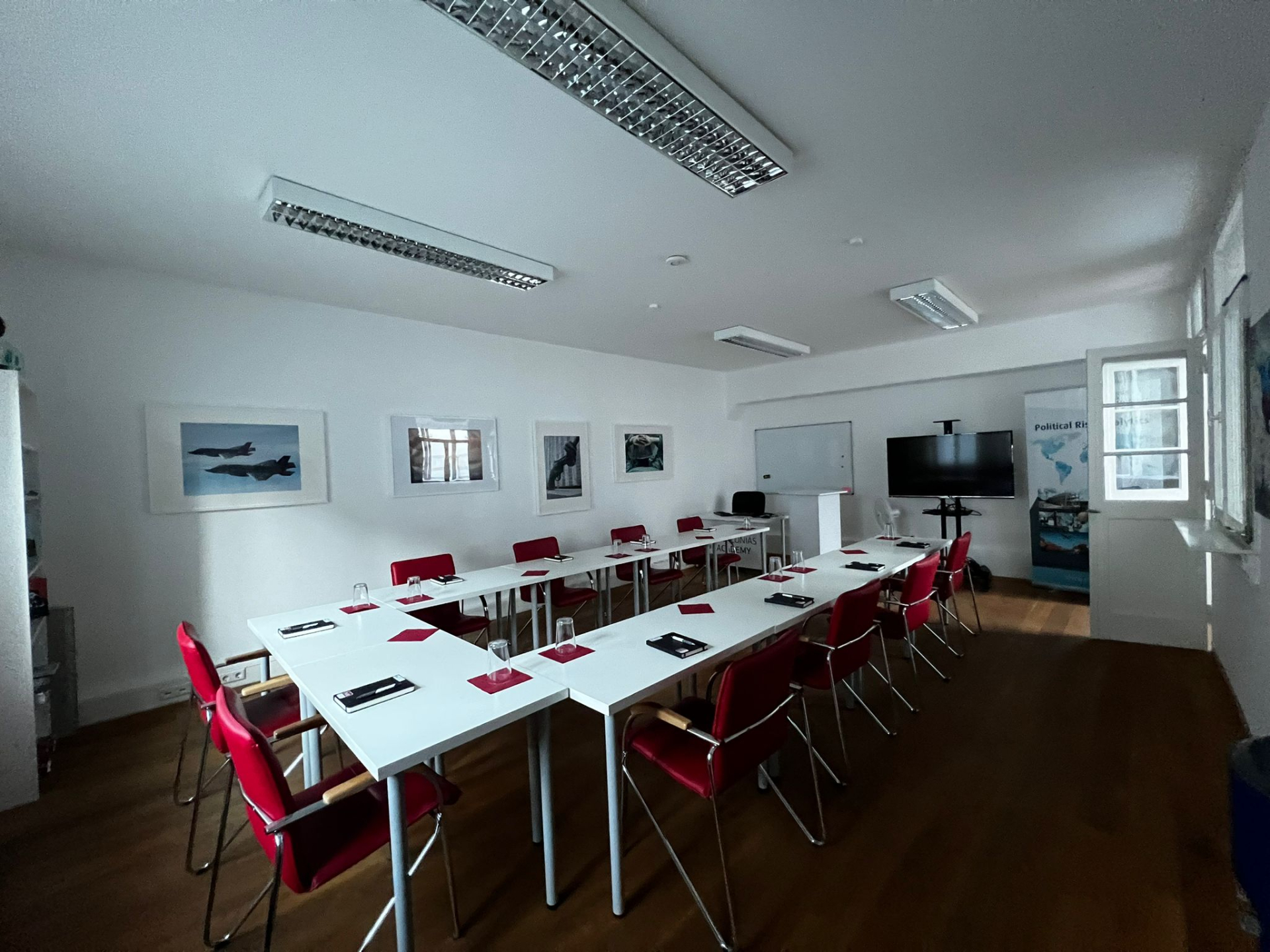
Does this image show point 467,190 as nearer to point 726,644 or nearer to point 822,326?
point 726,644

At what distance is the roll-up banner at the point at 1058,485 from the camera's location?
18.0ft

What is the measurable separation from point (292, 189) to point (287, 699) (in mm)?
2396

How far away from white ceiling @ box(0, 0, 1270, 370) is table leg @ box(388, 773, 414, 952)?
2.30 metres

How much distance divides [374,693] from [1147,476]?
5394 mm

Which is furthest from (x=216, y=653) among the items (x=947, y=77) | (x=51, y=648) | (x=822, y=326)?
(x=822, y=326)

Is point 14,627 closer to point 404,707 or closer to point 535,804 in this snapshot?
point 404,707

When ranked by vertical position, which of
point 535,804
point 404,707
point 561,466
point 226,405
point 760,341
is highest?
point 760,341

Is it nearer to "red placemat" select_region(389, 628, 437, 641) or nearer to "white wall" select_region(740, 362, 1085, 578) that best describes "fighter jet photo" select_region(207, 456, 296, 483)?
"red placemat" select_region(389, 628, 437, 641)

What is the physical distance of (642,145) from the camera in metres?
2.27

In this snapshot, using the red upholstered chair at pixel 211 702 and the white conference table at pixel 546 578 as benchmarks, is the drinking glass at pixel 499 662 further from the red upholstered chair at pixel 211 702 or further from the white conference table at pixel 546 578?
the white conference table at pixel 546 578

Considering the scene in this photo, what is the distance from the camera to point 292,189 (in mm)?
2457

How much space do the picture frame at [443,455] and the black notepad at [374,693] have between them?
3.03m

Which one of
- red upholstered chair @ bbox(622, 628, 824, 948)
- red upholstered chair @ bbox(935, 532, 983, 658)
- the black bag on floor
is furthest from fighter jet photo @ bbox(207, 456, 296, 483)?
the black bag on floor

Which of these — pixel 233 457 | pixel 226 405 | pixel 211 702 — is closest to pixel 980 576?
pixel 211 702
